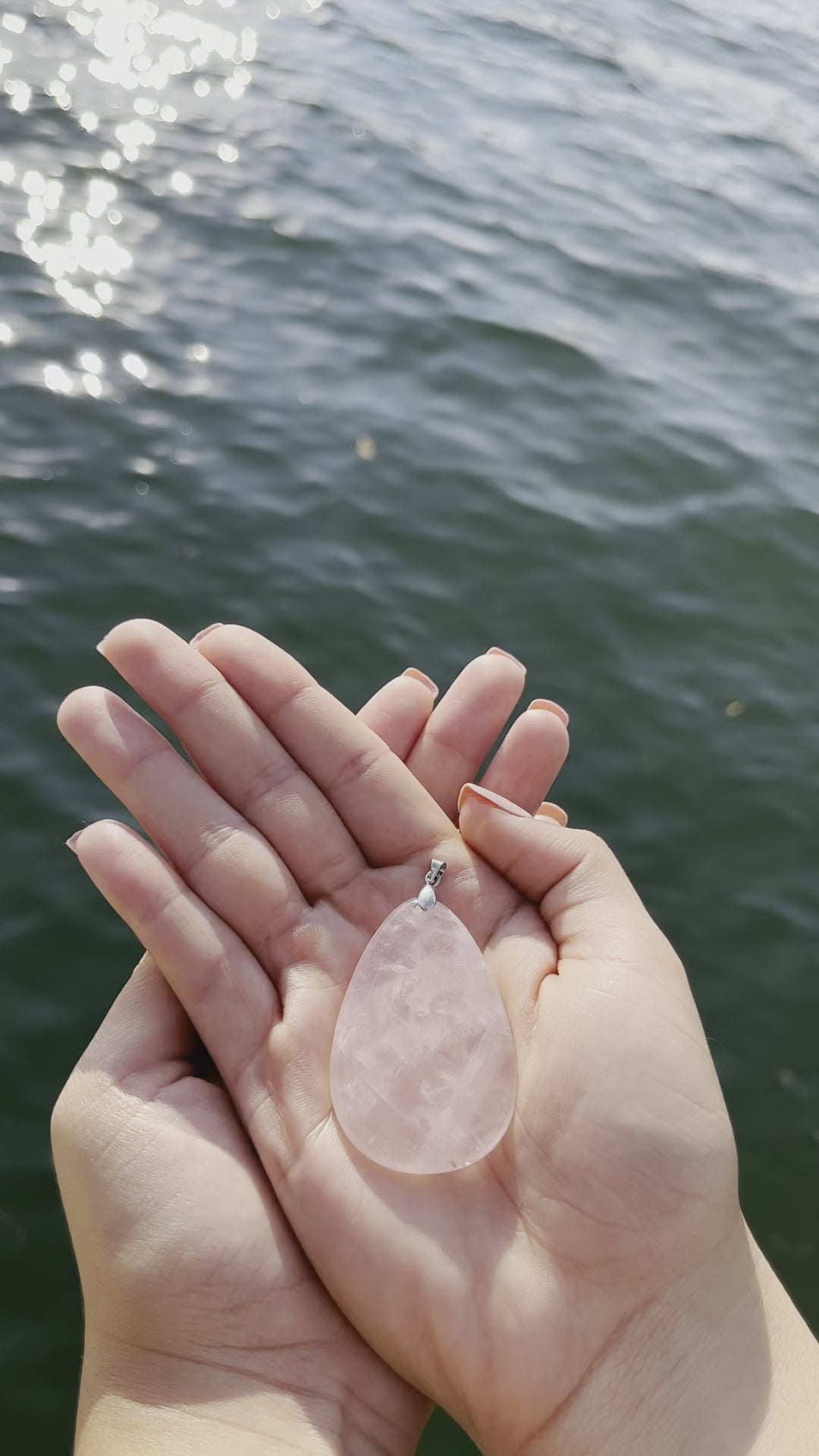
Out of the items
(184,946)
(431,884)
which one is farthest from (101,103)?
(184,946)

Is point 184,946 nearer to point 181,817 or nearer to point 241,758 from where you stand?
point 181,817

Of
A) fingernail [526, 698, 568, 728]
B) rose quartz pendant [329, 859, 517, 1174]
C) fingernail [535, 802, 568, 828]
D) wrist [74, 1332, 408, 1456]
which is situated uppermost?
fingernail [526, 698, 568, 728]

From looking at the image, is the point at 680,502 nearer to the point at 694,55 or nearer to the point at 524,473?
the point at 524,473

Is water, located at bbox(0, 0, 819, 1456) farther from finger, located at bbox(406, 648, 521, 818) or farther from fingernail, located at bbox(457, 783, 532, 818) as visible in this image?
fingernail, located at bbox(457, 783, 532, 818)

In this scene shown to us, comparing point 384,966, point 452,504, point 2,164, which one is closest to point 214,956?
point 384,966

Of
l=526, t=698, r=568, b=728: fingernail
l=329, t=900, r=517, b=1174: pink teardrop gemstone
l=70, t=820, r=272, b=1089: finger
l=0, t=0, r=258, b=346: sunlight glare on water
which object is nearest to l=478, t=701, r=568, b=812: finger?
l=526, t=698, r=568, b=728: fingernail

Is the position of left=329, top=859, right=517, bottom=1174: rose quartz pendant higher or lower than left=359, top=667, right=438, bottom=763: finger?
lower
